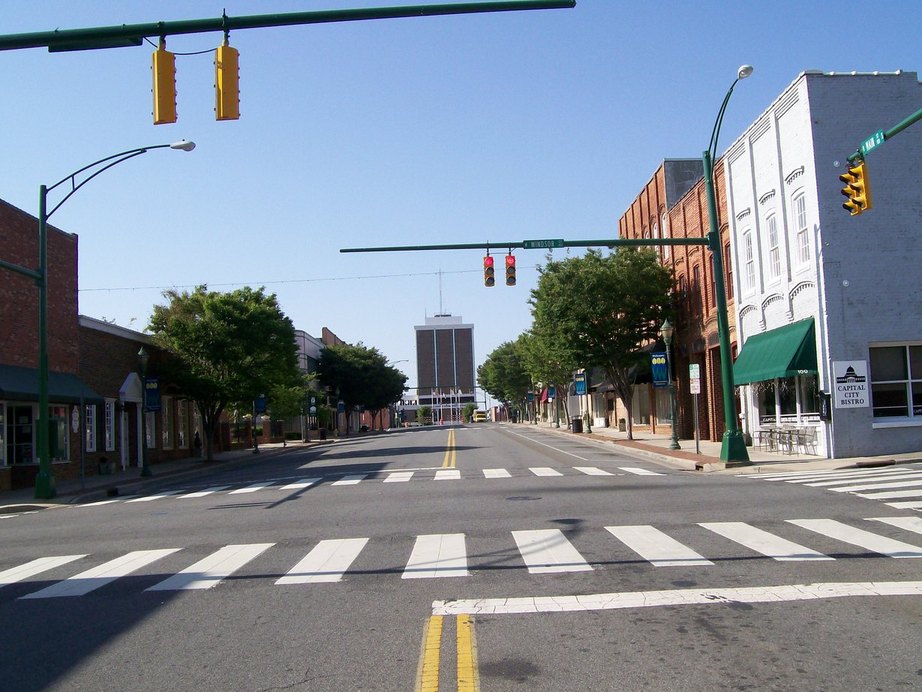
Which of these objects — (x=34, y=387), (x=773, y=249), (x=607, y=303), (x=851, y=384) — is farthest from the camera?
(x=607, y=303)

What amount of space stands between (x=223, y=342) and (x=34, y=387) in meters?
12.7

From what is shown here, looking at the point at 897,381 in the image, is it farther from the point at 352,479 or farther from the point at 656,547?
the point at 656,547

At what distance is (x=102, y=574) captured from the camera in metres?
10.3

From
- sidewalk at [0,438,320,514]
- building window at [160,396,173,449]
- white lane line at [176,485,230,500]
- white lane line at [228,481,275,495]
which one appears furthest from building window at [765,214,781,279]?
building window at [160,396,173,449]

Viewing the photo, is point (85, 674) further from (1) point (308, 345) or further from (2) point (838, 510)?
(1) point (308, 345)

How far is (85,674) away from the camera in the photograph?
20.6 ft

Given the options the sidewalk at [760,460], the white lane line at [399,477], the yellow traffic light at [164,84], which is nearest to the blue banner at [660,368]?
the sidewalk at [760,460]

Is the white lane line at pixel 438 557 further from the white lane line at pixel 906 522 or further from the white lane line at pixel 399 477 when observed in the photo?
the white lane line at pixel 399 477

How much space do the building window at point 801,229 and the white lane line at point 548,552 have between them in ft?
53.0

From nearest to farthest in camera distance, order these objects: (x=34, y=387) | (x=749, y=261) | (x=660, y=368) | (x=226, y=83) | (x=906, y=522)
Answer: (x=226, y=83) → (x=906, y=522) → (x=34, y=387) → (x=749, y=261) → (x=660, y=368)

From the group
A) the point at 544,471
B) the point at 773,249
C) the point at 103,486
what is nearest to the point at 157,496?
the point at 103,486

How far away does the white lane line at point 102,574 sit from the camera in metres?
9.35

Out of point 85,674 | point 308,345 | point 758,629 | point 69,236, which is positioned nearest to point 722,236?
point 69,236

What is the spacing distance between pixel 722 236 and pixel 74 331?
24215 millimetres
